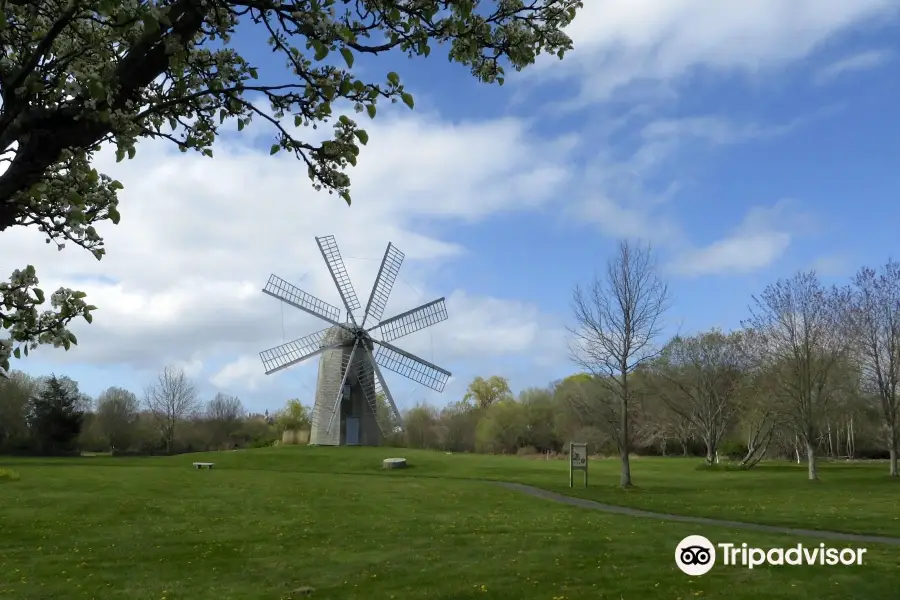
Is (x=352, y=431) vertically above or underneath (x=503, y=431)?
above

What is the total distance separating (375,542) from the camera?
1659cm

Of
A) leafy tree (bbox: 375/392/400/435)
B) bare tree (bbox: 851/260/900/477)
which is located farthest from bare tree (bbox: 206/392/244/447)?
bare tree (bbox: 851/260/900/477)

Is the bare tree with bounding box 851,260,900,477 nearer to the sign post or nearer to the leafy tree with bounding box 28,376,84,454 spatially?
the sign post

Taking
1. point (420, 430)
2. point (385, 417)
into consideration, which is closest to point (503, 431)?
point (420, 430)

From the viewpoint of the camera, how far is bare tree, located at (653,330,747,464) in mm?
48312

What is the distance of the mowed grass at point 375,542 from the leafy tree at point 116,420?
49476 mm

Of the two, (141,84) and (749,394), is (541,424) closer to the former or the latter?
(749,394)

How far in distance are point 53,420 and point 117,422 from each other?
33.1ft

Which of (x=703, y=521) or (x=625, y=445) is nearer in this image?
(x=703, y=521)

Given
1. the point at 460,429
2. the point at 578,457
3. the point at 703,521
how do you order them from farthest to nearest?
1. the point at 460,429
2. the point at 578,457
3. the point at 703,521

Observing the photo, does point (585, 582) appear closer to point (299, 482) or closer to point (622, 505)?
point (622, 505)

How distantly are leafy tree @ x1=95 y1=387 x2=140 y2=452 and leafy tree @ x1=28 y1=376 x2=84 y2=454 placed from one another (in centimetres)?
653

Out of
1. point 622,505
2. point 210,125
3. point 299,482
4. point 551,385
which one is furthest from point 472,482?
point 551,385

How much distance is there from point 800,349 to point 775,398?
3.34 metres
